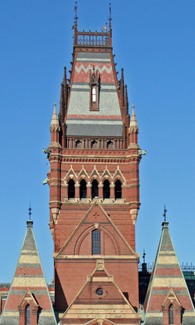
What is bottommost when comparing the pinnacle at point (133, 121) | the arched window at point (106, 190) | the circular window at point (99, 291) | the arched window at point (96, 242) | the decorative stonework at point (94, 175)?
the circular window at point (99, 291)

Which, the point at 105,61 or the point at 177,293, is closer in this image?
the point at 177,293

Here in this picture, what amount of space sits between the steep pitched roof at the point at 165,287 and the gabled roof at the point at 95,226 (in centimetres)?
327

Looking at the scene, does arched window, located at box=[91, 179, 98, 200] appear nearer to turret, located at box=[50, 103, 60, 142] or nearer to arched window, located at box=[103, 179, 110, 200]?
arched window, located at box=[103, 179, 110, 200]

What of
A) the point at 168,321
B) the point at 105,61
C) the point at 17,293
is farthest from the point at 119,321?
the point at 105,61

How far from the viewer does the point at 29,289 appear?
7625 centimetres

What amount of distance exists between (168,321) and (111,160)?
58.2 ft

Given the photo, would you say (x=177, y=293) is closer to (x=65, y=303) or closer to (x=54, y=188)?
(x=65, y=303)

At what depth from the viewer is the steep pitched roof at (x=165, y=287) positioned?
76500 mm

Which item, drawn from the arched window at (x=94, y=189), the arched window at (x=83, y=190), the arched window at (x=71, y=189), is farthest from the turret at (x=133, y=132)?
the arched window at (x=71, y=189)

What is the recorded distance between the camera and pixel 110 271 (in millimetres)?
80875

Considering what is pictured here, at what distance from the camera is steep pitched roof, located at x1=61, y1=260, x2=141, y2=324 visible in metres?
75.6

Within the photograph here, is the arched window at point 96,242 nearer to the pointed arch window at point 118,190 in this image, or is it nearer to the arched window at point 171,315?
the pointed arch window at point 118,190

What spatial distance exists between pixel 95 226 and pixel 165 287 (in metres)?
9.09

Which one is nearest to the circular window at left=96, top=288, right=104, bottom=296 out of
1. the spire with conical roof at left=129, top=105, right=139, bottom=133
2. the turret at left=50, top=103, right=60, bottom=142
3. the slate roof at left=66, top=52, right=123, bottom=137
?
the turret at left=50, top=103, right=60, bottom=142
